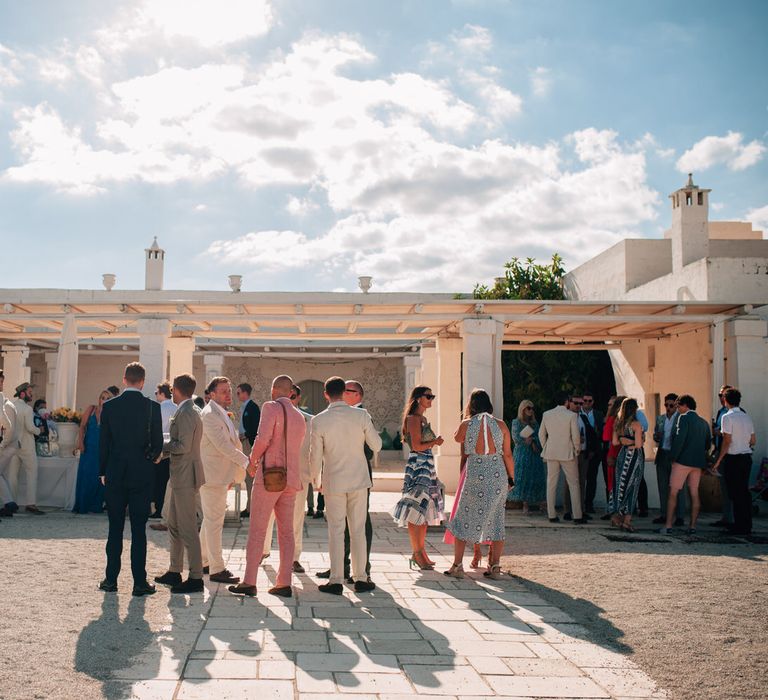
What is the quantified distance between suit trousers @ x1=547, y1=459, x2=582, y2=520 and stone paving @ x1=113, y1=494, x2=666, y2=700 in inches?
129

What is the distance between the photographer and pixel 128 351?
20547 mm

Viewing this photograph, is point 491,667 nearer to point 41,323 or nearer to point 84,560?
Result: point 84,560

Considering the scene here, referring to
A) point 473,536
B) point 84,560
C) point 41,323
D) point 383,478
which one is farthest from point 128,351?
point 473,536

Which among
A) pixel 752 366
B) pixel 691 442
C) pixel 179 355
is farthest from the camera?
pixel 179 355

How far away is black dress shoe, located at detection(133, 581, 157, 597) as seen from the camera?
216 inches

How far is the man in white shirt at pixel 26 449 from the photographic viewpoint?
916 cm

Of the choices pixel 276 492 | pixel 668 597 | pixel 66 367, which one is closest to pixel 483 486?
pixel 668 597

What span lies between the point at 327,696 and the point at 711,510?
842cm

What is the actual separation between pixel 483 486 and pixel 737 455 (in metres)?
3.94

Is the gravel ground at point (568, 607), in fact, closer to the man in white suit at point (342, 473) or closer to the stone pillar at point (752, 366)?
the man in white suit at point (342, 473)

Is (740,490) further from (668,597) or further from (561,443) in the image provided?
(668,597)

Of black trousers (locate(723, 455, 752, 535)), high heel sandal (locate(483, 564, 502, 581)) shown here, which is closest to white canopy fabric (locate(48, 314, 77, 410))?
high heel sandal (locate(483, 564, 502, 581))

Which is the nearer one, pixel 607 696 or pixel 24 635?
pixel 607 696

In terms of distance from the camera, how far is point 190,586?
564 centimetres
